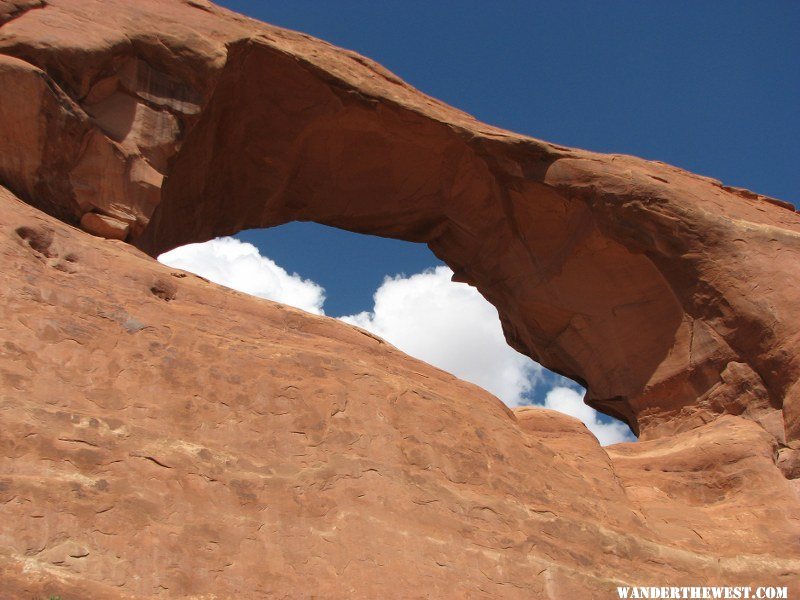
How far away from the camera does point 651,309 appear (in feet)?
43.5

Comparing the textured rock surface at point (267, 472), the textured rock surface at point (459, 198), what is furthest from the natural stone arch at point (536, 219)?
the textured rock surface at point (267, 472)

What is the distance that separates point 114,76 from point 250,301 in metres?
3.15

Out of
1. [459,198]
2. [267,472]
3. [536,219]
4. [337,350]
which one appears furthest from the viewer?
[459,198]

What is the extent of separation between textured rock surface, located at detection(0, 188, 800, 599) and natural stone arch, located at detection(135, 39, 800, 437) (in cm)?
303

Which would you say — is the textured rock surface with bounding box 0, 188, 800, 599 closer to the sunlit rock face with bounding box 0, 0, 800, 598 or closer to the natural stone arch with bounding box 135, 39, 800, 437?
the sunlit rock face with bounding box 0, 0, 800, 598

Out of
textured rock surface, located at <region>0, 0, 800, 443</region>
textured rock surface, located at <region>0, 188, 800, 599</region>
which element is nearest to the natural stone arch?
textured rock surface, located at <region>0, 0, 800, 443</region>

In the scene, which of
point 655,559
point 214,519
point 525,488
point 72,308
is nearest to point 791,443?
point 655,559

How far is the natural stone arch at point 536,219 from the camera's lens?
12094 mm

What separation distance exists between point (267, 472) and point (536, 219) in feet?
25.9

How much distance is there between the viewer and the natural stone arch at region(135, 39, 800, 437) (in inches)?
476

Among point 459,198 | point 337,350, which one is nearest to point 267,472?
point 337,350

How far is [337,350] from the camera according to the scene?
8625 millimetres

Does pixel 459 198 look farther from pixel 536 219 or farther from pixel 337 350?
pixel 337 350

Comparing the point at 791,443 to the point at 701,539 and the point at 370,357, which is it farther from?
the point at 370,357
